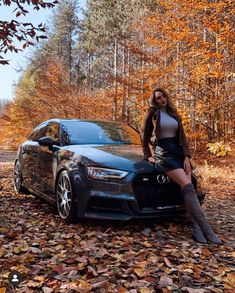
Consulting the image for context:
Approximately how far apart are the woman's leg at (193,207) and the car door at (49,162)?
1.94 metres

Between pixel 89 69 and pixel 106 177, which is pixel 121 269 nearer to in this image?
pixel 106 177

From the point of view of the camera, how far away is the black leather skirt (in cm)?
454

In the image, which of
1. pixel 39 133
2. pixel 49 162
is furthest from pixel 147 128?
pixel 39 133

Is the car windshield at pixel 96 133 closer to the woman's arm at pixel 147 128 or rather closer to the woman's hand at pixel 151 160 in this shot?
the woman's arm at pixel 147 128

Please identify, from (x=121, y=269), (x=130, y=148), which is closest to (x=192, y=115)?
(x=130, y=148)

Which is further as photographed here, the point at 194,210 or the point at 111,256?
the point at 194,210

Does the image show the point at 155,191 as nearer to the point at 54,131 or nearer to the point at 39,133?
the point at 54,131

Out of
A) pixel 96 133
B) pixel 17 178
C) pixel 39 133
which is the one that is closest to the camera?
pixel 96 133

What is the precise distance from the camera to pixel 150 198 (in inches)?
178

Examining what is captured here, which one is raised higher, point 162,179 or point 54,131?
point 54,131

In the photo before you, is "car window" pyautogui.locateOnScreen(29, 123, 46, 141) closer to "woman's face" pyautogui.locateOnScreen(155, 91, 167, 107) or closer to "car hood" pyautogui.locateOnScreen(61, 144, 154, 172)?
"car hood" pyautogui.locateOnScreen(61, 144, 154, 172)

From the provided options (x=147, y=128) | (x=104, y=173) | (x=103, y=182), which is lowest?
(x=103, y=182)

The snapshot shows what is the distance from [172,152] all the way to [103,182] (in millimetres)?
1000

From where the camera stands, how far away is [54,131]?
622 centimetres
